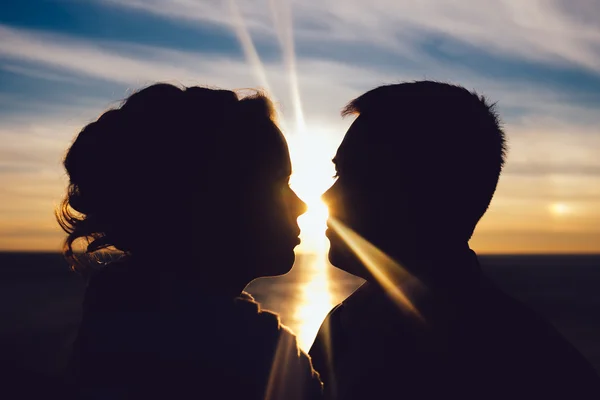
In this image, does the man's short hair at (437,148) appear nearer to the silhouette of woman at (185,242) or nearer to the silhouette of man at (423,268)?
the silhouette of man at (423,268)

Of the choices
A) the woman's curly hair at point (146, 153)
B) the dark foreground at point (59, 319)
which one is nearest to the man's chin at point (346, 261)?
the woman's curly hair at point (146, 153)

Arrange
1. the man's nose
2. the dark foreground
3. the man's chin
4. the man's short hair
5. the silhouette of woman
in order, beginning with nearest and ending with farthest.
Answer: the silhouette of woman → the man's nose → the man's short hair → the man's chin → the dark foreground

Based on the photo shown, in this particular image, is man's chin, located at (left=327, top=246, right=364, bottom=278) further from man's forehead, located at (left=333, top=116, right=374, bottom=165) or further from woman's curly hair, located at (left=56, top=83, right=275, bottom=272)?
woman's curly hair, located at (left=56, top=83, right=275, bottom=272)

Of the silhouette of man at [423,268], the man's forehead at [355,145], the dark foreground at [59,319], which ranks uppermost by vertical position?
the man's forehead at [355,145]

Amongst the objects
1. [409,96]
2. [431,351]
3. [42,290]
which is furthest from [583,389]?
[42,290]

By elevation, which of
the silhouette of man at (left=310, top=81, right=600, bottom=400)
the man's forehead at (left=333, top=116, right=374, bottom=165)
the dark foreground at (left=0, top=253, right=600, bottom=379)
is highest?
the man's forehead at (left=333, top=116, right=374, bottom=165)

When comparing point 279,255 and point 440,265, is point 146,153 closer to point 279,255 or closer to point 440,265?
point 279,255

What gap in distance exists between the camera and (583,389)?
8.72 ft

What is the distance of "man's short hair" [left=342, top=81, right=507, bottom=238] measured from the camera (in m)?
3.28

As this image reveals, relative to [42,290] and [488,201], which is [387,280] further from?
[42,290]

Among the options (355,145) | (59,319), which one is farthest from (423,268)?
(59,319)

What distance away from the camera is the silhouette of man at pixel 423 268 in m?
2.80

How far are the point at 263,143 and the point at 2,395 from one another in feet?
5.17

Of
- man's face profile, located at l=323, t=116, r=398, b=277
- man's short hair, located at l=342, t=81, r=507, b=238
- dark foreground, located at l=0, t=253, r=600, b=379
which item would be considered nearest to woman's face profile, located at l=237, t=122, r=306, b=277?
A: man's face profile, located at l=323, t=116, r=398, b=277
